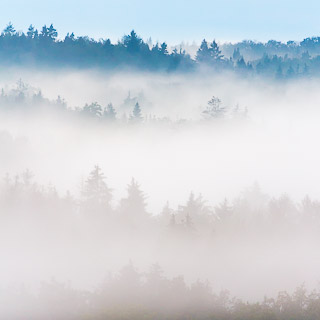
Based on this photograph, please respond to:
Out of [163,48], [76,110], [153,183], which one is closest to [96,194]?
[153,183]

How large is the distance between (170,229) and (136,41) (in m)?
103

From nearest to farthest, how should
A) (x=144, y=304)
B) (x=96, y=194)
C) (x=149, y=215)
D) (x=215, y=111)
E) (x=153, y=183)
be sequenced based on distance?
(x=144, y=304) < (x=149, y=215) < (x=96, y=194) < (x=153, y=183) < (x=215, y=111)

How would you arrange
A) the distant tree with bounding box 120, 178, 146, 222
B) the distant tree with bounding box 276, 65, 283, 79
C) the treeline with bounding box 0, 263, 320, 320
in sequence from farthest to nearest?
the distant tree with bounding box 276, 65, 283, 79, the distant tree with bounding box 120, 178, 146, 222, the treeline with bounding box 0, 263, 320, 320

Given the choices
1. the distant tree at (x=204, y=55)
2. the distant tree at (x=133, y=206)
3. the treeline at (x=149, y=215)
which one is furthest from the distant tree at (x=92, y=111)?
the distant tree at (x=133, y=206)

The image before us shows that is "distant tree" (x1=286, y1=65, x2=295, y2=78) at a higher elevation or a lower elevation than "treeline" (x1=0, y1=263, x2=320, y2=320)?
higher

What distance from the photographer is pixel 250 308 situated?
152ft

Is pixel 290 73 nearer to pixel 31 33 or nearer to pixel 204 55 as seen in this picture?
pixel 204 55

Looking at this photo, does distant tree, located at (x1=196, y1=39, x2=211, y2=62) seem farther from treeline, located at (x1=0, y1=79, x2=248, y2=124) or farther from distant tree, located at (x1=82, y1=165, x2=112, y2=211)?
distant tree, located at (x1=82, y1=165, x2=112, y2=211)

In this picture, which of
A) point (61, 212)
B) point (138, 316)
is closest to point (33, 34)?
point (61, 212)

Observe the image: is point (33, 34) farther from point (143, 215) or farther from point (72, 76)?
point (143, 215)

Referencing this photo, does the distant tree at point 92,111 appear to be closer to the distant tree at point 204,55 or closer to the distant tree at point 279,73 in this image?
the distant tree at point 204,55

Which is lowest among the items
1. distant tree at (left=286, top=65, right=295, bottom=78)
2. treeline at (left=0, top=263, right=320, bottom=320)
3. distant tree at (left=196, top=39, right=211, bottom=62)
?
treeline at (left=0, top=263, right=320, bottom=320)

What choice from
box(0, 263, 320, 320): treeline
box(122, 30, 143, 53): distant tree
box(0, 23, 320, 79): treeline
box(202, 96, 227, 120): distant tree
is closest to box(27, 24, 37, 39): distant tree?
box(0, 23, 320, 79): treeline

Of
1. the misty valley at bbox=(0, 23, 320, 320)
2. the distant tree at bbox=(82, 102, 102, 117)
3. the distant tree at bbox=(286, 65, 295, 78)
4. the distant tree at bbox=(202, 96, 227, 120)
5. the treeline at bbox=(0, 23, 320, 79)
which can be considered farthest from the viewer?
the distant tree at bbox=(286, 65, 295, 78)
